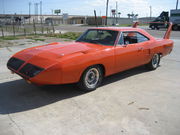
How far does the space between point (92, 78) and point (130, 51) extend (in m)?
1.35

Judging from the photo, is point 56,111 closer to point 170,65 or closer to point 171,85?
Answer: point 171,85

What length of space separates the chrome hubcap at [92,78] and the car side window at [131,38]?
106 cm

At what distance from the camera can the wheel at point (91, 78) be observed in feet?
12.6

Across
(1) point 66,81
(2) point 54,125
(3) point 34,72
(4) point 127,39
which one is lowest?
(2) point 54,125

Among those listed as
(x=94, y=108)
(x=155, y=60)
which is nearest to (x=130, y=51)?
(x=155, y=60)

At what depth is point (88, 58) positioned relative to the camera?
376 centimetres

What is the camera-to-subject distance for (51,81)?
3369 millimetres

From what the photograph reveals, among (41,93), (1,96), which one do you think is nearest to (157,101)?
(41,93)

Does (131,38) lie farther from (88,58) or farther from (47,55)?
(47,55)

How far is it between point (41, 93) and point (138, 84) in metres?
2.38

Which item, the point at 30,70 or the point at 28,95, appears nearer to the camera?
the point at 30,70

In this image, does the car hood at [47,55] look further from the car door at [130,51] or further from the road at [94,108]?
the road at [94,108]

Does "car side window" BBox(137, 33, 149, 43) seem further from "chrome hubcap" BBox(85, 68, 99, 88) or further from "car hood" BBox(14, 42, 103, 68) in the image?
"chrome hubcap" BBox(85, 68, 99, 88)

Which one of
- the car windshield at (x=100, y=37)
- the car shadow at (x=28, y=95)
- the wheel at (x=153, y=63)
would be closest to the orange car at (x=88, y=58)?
the car windshield at (x=100, y=37)
